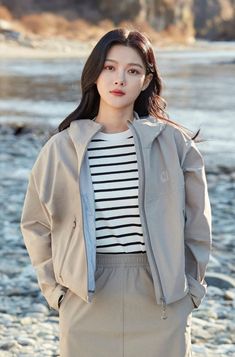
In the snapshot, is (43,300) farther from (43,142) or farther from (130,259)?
(130,259)

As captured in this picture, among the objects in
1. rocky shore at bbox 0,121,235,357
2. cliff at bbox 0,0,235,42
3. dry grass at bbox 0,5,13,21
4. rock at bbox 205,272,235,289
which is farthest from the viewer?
cliff at bbox 0,0,235,42

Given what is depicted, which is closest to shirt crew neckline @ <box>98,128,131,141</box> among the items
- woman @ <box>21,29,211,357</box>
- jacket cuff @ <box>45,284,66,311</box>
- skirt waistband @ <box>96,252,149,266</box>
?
woman @ <box>21,29,211,357</box>

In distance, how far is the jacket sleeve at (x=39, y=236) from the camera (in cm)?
294

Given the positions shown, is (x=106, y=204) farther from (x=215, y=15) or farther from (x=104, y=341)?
(x=215, y=15)

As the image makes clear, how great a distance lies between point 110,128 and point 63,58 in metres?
44.7

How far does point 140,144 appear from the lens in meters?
2.78

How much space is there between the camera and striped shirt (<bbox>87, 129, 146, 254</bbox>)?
2812 millimetres

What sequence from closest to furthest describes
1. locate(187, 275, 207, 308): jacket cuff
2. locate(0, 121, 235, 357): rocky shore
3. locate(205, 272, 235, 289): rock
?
locate(187, 275, 207, 308): jacket cuff
locate(0, 121, 235, 357): rocky shore
locate(205, 272, 235, 289): rock

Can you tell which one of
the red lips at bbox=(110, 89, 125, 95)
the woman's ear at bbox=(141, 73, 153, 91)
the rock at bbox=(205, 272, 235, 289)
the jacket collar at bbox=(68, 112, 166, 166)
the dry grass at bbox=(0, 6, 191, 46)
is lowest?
the dry grass at bbox=(0, 6, 191, 46)

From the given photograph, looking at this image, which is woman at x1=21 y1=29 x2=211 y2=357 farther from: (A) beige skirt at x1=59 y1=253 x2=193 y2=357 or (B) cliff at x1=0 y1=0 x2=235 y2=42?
(B) cliff at x1=0 y1=0 x2=235 y2=42

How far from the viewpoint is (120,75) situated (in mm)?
2881

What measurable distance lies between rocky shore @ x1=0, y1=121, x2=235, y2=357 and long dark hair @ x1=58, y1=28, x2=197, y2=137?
39 centimetres

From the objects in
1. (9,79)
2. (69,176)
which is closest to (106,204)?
(69,176)

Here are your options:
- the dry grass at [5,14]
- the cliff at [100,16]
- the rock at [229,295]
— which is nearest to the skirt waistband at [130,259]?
the rock at [229,295]
